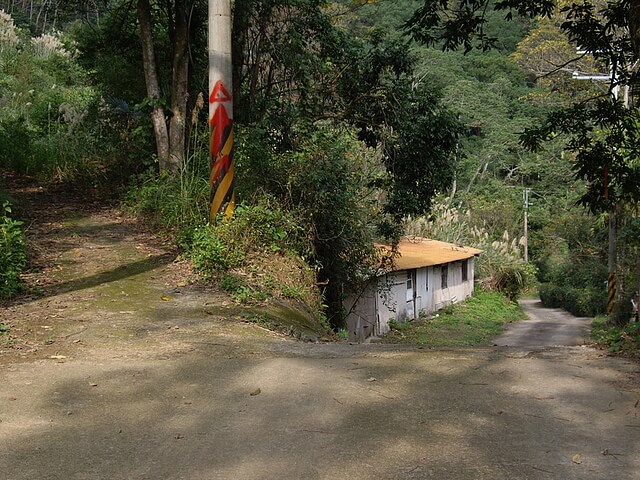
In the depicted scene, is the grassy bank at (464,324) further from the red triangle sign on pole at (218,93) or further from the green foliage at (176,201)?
the red triangle sign on pole at (218,93)

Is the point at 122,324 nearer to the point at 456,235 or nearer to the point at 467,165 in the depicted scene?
the point at 456,235

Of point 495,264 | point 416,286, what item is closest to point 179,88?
point 416,286

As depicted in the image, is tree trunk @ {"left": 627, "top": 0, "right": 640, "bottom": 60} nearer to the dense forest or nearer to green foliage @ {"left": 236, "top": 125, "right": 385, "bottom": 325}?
the dense forest

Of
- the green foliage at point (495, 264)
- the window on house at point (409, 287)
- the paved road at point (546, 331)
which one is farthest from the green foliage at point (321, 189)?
the green foliage at point (495, 264)

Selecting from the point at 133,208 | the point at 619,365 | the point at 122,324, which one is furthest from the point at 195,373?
the point at 133,208

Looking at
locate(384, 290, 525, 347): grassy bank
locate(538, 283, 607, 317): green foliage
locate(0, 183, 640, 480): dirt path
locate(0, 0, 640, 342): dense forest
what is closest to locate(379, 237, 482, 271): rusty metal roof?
locate(384, 290, 525, 347): grassy bank

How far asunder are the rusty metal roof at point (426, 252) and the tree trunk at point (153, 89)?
41.5 feet

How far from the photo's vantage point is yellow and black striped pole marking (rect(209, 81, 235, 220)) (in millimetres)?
9938

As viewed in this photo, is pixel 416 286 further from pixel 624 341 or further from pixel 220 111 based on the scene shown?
pixel 624 341

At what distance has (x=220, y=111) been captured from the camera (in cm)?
994

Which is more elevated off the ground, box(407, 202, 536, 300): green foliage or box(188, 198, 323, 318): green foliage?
box(188, 198, 323, 318): green foliage

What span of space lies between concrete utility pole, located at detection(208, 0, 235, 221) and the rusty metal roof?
48.7 feet

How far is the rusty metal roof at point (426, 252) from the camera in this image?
86.4ft

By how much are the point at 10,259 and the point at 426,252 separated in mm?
23269
